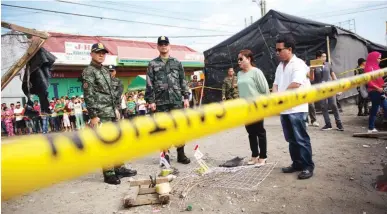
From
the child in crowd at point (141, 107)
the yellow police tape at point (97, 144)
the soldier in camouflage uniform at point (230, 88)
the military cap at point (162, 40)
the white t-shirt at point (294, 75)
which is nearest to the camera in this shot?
the yellow police tape at point (97, 144)

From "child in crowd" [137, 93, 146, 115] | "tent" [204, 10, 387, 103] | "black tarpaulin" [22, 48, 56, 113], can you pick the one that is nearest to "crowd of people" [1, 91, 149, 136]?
"child in crowd" [137, 93, 146, 115]

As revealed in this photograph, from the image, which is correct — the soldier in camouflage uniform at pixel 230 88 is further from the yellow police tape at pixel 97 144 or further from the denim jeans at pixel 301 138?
the yellow police tape at pixel 97 144

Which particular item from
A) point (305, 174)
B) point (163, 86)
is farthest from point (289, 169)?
point (163, 86)

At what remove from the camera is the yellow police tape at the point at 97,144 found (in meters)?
0.71

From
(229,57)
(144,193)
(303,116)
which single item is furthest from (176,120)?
(229,57)

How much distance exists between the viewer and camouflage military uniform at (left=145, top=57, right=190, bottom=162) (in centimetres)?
446

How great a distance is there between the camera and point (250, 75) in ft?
13.1

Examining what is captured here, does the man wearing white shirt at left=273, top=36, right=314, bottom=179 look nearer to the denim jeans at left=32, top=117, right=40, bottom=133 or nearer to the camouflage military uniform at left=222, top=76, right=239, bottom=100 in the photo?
the camouflage military uniform at left=222, top=76, right=239, bottom=100

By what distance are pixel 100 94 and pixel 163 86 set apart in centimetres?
106

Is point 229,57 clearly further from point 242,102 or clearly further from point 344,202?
point 242,102

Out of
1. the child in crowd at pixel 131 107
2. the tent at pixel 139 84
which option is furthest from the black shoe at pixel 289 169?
the tent at pixel 139 84

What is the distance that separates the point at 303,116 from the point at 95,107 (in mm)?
2789

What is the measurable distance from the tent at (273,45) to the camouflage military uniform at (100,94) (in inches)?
332

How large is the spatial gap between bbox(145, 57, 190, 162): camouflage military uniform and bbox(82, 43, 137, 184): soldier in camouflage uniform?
0.70 metres
